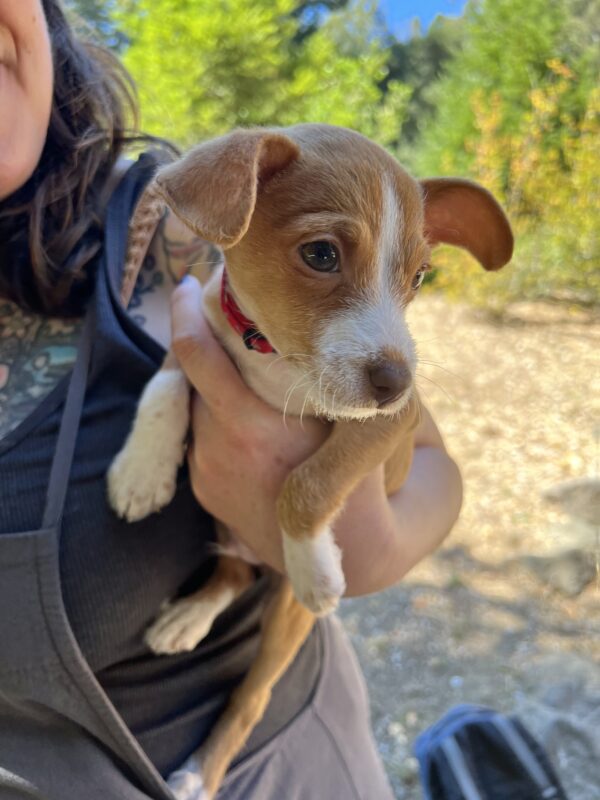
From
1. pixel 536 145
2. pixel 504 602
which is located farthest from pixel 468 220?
pixel 536 145

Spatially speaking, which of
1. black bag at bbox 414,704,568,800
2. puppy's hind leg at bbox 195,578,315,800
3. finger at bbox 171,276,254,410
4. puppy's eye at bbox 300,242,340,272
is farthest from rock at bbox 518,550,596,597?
puppy's eye at bbox 300,242,340,272

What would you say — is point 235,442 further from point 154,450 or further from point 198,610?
point 198,610

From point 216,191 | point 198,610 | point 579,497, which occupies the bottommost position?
point 579,497

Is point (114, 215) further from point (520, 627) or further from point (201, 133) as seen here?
point (201, 133)

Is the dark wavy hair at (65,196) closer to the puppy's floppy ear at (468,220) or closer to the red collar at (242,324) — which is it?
the red collar at (242,324)

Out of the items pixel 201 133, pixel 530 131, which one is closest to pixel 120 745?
pixel 530 131

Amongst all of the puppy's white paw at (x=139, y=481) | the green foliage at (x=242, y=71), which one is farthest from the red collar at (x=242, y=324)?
the green foliage at (x=242, y=71)

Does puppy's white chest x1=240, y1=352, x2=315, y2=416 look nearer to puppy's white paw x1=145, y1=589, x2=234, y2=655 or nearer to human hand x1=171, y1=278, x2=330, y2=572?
human hand x1=171, y1=278, x2=330, y2=572
